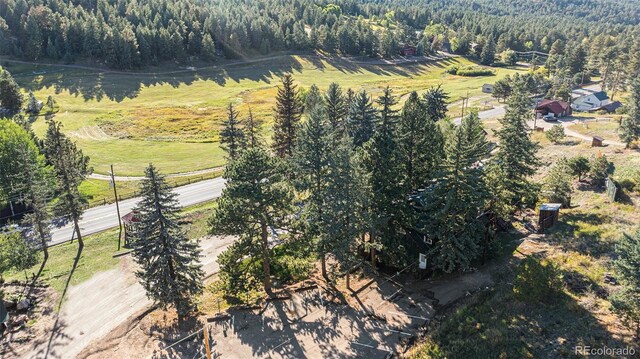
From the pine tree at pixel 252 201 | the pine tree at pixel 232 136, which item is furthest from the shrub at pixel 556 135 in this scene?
the pine tree at pixel 252 201

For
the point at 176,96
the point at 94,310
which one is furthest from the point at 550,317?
the point at 176,96

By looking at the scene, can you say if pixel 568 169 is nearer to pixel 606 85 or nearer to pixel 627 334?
pixel 627 334

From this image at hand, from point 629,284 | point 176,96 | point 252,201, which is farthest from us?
point 176,96

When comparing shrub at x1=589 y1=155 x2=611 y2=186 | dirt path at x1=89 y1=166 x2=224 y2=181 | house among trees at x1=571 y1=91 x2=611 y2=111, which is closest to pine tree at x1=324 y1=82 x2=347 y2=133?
dirt path at x1=89 y1=166 x2=224 y2=181

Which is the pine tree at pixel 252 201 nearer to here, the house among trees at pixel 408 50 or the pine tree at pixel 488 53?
the house among trees at pixel 408 50

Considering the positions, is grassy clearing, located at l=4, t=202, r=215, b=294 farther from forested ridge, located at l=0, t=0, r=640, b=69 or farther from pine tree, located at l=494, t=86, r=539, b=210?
forested ridge, located at l=0, t=0, r=640, b=69

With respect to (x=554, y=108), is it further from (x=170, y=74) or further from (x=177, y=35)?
(x=177, y=35)

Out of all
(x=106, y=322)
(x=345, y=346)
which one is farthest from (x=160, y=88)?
(x=345, y=346)
